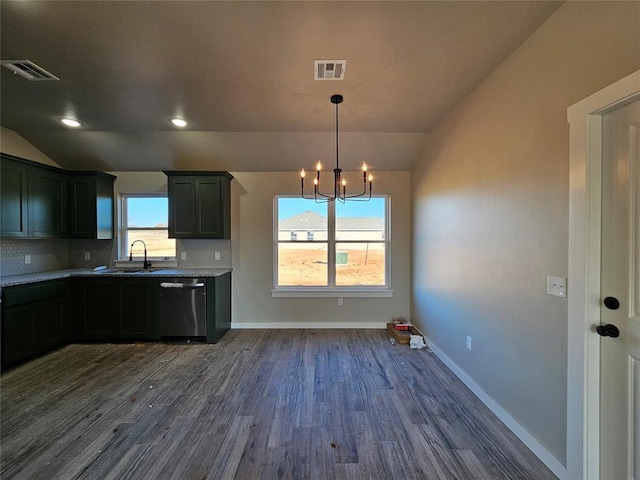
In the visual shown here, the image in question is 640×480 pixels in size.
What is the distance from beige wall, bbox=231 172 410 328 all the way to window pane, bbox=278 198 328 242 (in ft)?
0.63

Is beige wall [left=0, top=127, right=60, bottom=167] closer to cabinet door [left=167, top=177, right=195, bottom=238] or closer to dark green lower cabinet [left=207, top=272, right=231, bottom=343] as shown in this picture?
cabinet door [left=167, top=177, right=195, bottom=238]

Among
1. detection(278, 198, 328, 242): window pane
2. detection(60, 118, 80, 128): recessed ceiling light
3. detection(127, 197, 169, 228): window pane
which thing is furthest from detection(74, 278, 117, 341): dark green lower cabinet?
detection(278, 198, 328, 242): window pane

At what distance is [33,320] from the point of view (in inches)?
118

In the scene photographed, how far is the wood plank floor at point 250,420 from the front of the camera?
63.1 inches

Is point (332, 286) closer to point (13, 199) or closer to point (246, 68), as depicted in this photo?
point (246, 68)

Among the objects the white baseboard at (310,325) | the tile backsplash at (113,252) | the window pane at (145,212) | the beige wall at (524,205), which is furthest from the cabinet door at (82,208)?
the beige wall at (524,205)

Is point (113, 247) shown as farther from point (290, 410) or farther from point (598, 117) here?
point (598, 117)

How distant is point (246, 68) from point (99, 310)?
373cm

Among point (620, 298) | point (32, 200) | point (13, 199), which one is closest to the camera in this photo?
point (620, 298)

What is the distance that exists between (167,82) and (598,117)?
3.08m

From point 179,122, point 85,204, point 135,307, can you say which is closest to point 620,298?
point 179,122

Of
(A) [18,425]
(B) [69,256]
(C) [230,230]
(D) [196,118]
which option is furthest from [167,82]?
(B) [69,256]

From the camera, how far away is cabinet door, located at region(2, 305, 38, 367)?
107 inches

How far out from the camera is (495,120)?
2.07 metres
